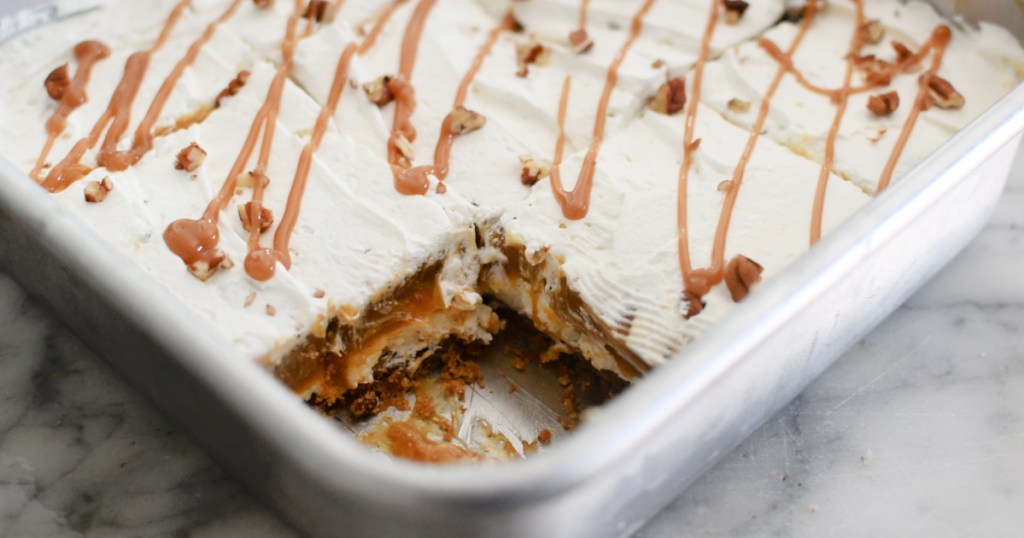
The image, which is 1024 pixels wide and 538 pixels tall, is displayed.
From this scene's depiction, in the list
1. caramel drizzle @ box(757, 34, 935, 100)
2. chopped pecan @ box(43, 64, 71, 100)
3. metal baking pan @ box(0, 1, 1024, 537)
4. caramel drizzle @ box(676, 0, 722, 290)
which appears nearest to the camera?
metal baking pan @ box(0, 1, 1024, 537)

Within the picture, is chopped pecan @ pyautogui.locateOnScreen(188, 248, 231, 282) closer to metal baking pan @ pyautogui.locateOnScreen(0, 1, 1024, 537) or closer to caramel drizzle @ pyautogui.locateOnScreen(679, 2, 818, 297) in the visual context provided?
metal baking pan @ pyautogui.locateOnScreen(0, 1, 1024, 537)

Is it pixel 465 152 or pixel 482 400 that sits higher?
pixel 465 152

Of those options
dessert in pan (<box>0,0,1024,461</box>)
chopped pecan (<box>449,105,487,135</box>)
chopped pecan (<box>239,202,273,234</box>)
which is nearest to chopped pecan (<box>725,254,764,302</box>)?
dessert in pan (<box>0,0,1024,461</box>)

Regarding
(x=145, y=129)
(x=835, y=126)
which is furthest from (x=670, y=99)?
(x=145, y=129)

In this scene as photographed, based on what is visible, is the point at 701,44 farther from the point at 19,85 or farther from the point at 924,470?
the point at 19,85

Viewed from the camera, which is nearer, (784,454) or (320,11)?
(784,454)

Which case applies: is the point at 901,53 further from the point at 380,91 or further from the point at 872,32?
the point at 380,91

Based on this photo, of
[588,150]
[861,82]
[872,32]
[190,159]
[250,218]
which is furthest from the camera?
[872,32]

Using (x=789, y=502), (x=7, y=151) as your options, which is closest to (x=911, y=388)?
(x=789, y=502)
